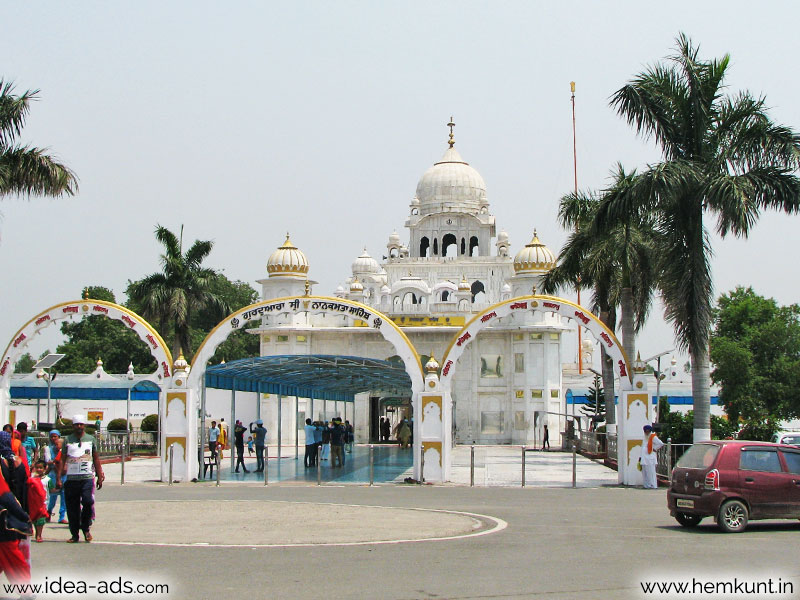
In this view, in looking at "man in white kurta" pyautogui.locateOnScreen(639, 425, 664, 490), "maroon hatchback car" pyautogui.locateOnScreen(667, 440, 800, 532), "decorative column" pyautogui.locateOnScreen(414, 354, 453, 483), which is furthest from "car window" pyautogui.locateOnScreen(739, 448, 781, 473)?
"decorative column" pyautogui.locateOnScreen(414, 354, 453, 483)

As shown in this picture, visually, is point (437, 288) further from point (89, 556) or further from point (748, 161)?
point (89, 556)

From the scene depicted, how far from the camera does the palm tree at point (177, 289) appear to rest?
37.9 metres

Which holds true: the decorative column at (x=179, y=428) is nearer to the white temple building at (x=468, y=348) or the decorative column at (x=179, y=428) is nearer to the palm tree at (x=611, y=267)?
the palm tree at (x=611, y=267)

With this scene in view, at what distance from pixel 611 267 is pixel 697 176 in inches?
321

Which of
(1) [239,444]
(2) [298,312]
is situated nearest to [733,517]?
(2) [298,312]

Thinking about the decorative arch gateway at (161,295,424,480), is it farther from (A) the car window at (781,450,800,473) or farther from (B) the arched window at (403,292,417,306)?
(B) the arched window at (403,292,417,306)

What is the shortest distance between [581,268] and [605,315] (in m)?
2.96

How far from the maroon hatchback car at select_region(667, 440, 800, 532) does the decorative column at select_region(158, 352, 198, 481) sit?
1402cm

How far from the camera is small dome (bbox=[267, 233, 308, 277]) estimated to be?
55000mm

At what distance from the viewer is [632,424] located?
2511 cm

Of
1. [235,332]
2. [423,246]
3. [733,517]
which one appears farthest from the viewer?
[235,332]

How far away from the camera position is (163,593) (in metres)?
9.69

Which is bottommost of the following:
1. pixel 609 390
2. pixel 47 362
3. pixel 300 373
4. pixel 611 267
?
pixel 609 390

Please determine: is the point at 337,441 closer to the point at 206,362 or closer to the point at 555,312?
the point at 206,362
